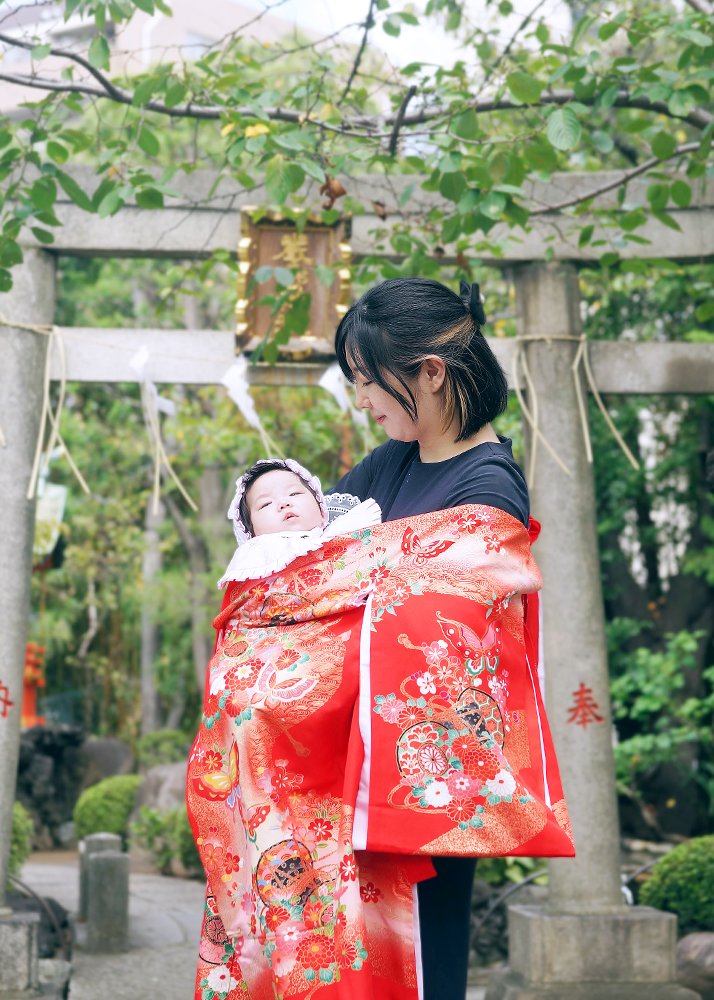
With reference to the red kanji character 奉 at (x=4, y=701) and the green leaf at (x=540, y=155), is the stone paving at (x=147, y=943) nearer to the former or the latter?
the red kanji character 奉 at (x=4, y=701)

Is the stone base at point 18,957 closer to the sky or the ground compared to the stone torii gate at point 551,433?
closer to the ground

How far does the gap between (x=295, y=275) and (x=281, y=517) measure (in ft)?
6.67

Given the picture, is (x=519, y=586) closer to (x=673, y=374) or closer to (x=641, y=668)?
(x=673, y=374)

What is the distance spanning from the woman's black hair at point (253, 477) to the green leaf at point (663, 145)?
1788mm

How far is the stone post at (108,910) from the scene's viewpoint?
5.30 metres

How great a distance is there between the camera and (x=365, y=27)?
318 cm

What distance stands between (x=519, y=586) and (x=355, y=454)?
571 centimetres

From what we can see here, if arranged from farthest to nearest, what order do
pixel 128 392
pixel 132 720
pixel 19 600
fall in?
pixel 132 720, pixel 128 392, pixel 19 600

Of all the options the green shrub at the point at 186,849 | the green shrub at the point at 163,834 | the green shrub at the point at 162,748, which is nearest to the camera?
the green shrub at the point at 186,849

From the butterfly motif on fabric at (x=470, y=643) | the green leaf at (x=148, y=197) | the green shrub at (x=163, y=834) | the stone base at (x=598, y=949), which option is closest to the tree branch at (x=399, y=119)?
the green leaf at (x=148, y=197)

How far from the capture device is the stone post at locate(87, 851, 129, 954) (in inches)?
209

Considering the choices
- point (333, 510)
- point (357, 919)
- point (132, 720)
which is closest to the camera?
point (357, 919)

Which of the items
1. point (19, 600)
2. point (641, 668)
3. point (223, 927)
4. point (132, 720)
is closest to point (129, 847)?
point (132, 720)

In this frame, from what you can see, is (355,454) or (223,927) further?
(355,454)
